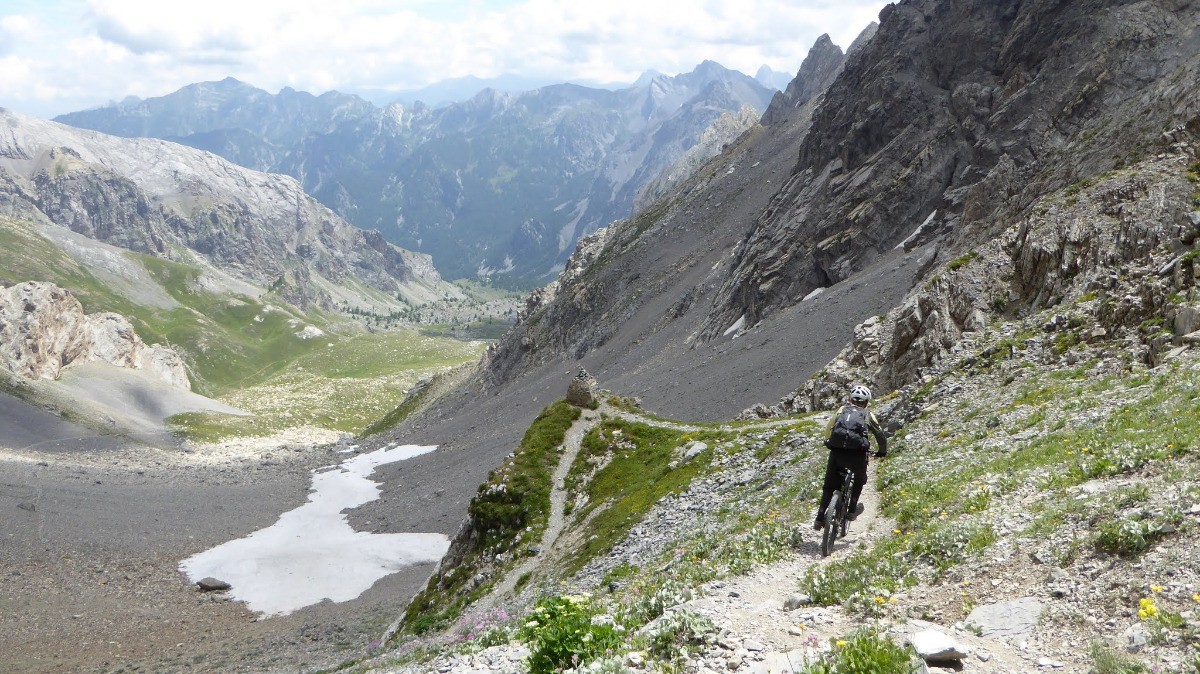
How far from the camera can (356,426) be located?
186m

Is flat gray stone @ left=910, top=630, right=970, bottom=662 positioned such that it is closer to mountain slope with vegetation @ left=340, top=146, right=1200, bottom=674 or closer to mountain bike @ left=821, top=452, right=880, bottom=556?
mountain slope with vegetation @ left=340, top=146, right=1200, bottom=674

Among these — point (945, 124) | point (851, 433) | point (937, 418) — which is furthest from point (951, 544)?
point (945, 124)

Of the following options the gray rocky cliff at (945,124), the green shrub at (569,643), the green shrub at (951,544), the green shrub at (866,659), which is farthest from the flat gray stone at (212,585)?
the green shrub at (866,659)

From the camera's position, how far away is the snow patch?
6378cm

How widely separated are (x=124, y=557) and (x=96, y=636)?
22.4 metres

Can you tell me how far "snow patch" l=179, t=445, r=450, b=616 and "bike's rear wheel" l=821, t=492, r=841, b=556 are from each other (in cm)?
5463

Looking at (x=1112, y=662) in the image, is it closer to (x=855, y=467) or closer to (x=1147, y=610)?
(x=1147, y=610)

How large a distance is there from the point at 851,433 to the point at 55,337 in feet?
651

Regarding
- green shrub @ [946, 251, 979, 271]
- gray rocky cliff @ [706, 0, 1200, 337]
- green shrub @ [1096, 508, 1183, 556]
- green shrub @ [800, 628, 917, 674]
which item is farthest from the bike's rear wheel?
gray rocky cliff @ [706, 0, 1200, 337]

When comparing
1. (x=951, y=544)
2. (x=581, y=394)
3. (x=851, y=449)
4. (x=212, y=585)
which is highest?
(x=851, y=449)

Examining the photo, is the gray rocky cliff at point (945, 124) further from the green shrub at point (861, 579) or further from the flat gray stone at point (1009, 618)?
the flat gray stone at point (1009, 618)

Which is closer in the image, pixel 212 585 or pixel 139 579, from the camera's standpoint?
pixel 212 585

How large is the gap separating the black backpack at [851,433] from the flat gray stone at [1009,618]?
6.00 metres

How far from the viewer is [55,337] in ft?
552
